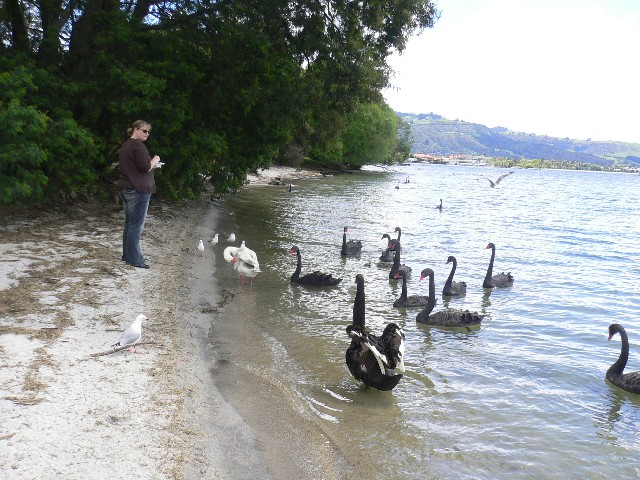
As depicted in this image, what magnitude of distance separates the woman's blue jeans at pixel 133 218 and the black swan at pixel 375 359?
364cm

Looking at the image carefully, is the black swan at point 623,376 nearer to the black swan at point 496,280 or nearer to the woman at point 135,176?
the black swan at point 496,280

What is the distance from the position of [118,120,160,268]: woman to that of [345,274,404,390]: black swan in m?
3.58

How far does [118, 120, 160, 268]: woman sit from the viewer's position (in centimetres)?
714

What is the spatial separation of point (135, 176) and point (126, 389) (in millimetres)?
3432

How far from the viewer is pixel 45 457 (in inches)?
146

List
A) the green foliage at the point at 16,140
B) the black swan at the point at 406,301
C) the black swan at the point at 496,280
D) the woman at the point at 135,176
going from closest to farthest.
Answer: the woman at the point at 135,176 → the green foliage at the point at 16,140 → the black swan at the point at 406,301 → the black swan at the point at 496,280

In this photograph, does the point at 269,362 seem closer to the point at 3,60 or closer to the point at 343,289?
the point at 343,289

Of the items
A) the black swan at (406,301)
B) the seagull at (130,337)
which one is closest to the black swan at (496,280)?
the black swan at (406,301)

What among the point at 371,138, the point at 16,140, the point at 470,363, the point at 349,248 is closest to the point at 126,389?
the point at 470,363

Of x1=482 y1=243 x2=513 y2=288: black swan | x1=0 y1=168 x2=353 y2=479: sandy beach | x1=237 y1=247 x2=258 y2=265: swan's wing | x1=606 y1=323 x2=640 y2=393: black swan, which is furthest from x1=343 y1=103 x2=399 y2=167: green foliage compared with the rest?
x1=606 y1=323 x2=640 y2=393: black swan

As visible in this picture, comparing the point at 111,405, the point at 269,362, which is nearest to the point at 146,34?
the point at 269,362

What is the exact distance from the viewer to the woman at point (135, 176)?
714 cm

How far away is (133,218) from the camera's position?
7723 millimetres

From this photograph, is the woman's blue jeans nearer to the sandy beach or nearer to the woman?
the woman
